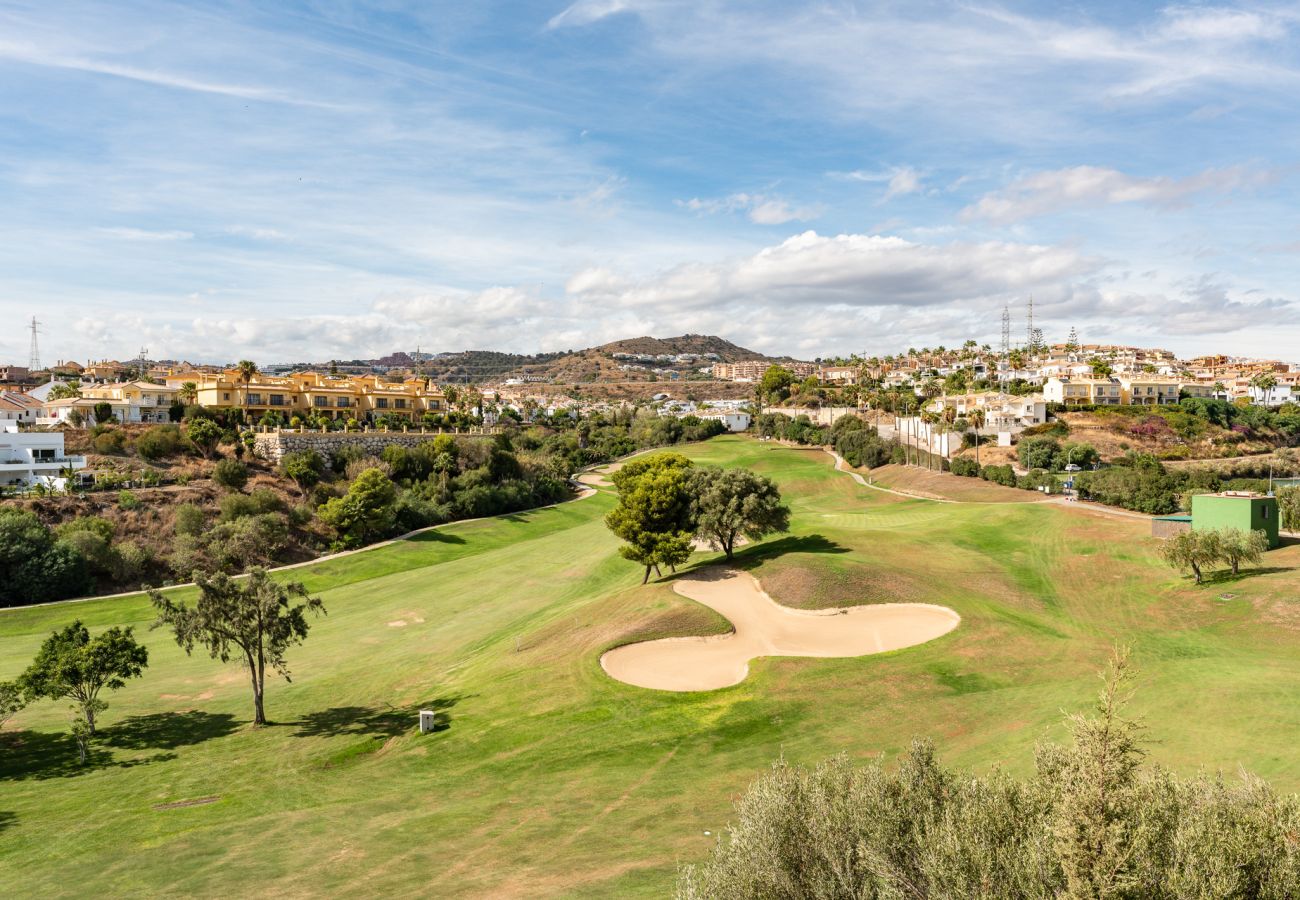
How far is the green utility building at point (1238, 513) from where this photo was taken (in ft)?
143

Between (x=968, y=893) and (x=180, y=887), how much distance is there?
17846 millimetres

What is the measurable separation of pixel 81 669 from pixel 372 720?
36.3 feet

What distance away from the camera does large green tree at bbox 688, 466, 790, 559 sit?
151 ft

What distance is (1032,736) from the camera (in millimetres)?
23562

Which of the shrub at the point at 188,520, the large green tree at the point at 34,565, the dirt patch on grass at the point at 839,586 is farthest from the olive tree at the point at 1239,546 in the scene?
the large green tree at the point at 34,565

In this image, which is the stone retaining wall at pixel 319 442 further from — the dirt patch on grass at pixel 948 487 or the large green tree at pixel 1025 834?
the large green tree at pixel 1025 834

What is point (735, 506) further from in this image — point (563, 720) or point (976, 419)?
point (976, 419)

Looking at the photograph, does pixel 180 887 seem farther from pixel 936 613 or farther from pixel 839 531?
pixel 839 531

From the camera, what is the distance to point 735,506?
152ft

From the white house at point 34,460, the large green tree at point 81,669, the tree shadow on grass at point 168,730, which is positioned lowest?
the tree shadow on grass at point 168,730

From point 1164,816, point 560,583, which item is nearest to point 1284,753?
point 1164,816

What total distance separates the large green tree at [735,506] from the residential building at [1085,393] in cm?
9487

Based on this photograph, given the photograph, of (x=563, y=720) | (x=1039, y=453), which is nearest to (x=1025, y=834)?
(x=563, y=720)

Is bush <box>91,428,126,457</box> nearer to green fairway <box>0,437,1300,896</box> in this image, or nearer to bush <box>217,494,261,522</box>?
bush <box>217,494,261,522</box>
